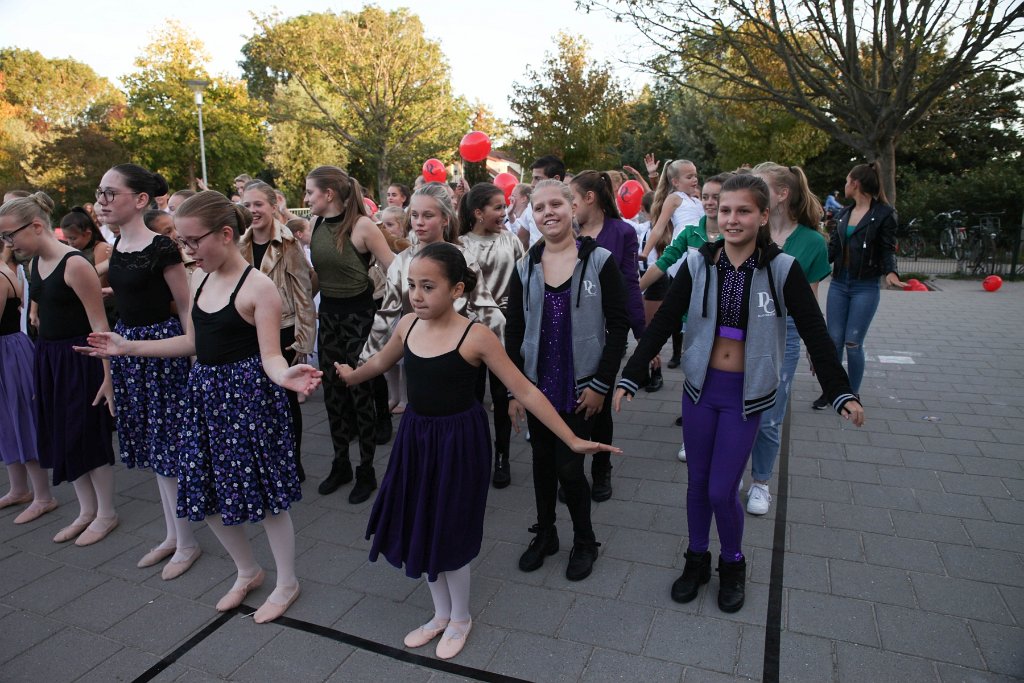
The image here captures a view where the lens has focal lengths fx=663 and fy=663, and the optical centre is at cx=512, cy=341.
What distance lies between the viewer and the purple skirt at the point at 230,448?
297cm

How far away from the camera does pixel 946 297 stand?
12.0m

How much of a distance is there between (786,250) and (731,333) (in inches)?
61.4

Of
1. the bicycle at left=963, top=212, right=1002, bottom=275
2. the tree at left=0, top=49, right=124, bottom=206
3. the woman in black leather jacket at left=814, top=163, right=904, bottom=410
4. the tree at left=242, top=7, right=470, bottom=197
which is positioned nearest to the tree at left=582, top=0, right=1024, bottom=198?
the bicycle at left=963, top=212, right=1002, bottom=275

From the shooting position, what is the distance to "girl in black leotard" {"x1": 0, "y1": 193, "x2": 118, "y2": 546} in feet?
12.0

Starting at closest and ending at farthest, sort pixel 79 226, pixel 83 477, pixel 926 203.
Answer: pixel 83 477 < pixel 79 226 < pixel 926 203

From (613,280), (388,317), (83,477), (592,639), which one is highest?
(613,280)

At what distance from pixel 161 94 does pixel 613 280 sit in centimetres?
3676

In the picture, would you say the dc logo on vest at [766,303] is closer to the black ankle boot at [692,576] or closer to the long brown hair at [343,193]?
the black ankle boot at [692,576]

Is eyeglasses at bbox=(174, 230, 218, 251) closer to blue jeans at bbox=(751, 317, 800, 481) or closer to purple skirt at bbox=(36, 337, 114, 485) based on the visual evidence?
purple skirt at bbox=(36, 337, 114, 485)

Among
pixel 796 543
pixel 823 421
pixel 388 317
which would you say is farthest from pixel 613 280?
pixel 823 421

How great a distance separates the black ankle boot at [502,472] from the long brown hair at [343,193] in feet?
5.73

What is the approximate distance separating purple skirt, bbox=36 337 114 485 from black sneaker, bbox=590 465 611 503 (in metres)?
2.95

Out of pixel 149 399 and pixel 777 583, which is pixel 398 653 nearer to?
pixel 777 583

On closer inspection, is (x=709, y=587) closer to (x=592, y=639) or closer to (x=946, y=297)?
(x=592, y=639)
